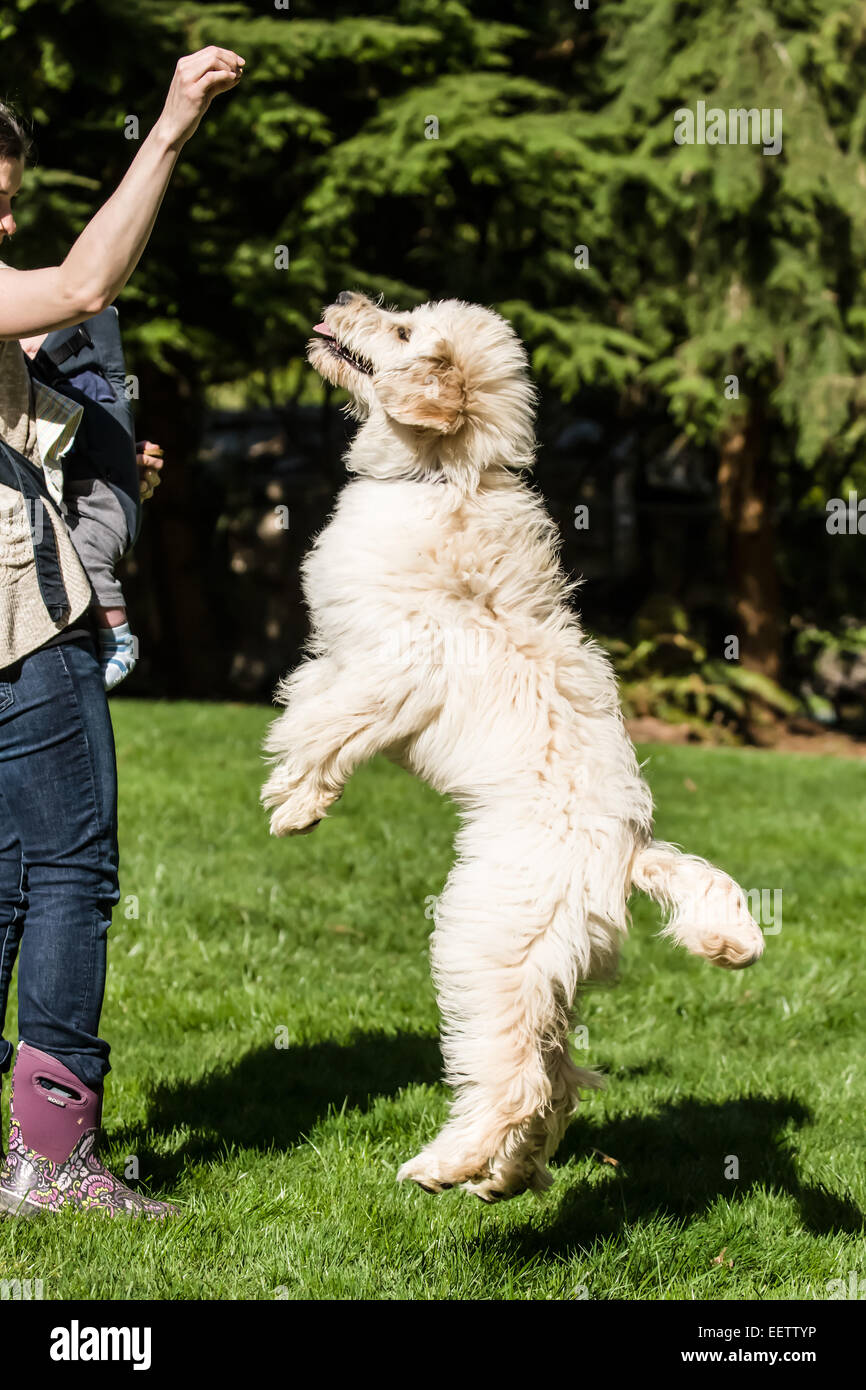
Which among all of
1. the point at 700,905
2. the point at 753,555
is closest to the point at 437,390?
the point at 700,905

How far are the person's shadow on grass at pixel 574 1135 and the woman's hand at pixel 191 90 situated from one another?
275 cm

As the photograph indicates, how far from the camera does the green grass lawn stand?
130 inches

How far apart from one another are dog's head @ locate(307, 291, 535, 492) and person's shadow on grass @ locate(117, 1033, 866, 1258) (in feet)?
6.61

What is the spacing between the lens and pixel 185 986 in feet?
17.3

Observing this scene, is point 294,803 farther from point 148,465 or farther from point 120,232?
point 120,232

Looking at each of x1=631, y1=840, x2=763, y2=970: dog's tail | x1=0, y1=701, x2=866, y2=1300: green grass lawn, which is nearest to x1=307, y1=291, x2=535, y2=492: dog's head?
x1=631, y1=840, x2=763, y2=970: dog's tail

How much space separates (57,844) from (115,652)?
54 centimetres

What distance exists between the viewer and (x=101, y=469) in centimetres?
355

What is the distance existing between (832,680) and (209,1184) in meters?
15.9

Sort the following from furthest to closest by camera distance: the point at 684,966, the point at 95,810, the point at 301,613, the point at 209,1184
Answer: the point at 301,613 < the point at 684,966 < the point at 209,1184 < the point at 95,810

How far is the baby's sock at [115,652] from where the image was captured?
3.48 meters

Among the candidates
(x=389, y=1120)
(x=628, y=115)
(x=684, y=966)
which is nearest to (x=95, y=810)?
(x=389, y=1120)

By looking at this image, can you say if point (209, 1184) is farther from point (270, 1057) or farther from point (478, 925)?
point (478, 925)

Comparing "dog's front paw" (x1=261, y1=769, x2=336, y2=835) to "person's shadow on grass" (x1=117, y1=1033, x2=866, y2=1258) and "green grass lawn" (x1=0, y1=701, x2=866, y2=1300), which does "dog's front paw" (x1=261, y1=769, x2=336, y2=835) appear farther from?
"person's shadow on grass" (x1=117, y1=1033, x2=866, y2=1258)
